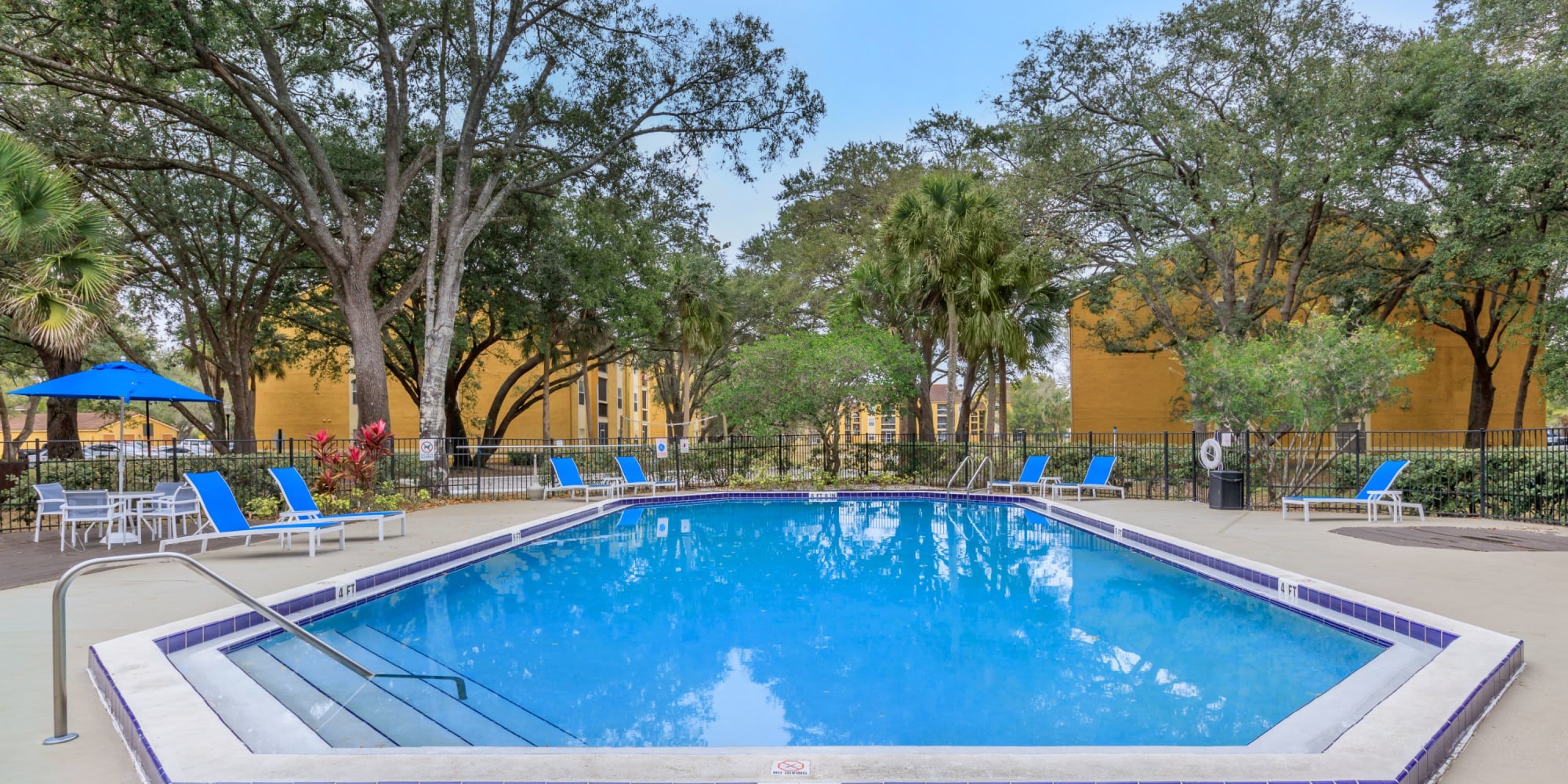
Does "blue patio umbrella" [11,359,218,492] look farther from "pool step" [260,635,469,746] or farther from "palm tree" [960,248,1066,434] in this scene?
"palm tree" [960,248,1066,434]

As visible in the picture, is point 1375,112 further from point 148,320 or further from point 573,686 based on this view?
point 148,320

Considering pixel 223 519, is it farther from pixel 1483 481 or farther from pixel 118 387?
pixel 1483 481

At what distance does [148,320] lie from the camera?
2097 cm

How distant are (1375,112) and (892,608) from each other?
49.1 ft

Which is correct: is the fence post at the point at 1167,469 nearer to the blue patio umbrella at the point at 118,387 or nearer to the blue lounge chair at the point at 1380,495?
the blue lounge chair at the point at 1380,495

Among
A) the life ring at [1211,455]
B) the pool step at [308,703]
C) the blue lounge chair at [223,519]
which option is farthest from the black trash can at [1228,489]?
the pool step at [308,703]

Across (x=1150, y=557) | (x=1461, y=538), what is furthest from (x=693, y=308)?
(x=1461, y=538)

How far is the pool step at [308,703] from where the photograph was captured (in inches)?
134

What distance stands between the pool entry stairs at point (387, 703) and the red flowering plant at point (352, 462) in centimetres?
665

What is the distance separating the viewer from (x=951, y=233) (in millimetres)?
16719

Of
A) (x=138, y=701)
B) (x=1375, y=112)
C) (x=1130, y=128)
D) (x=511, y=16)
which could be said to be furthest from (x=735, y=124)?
(x=138, y=701)

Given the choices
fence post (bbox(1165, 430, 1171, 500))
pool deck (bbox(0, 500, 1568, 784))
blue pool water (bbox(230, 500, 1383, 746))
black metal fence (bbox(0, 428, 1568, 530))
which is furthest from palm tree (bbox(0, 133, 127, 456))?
fence post (bbox(1165, 430, 1171, 500))

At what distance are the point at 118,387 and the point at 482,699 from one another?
815 cm

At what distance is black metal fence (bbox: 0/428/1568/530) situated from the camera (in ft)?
33.9
